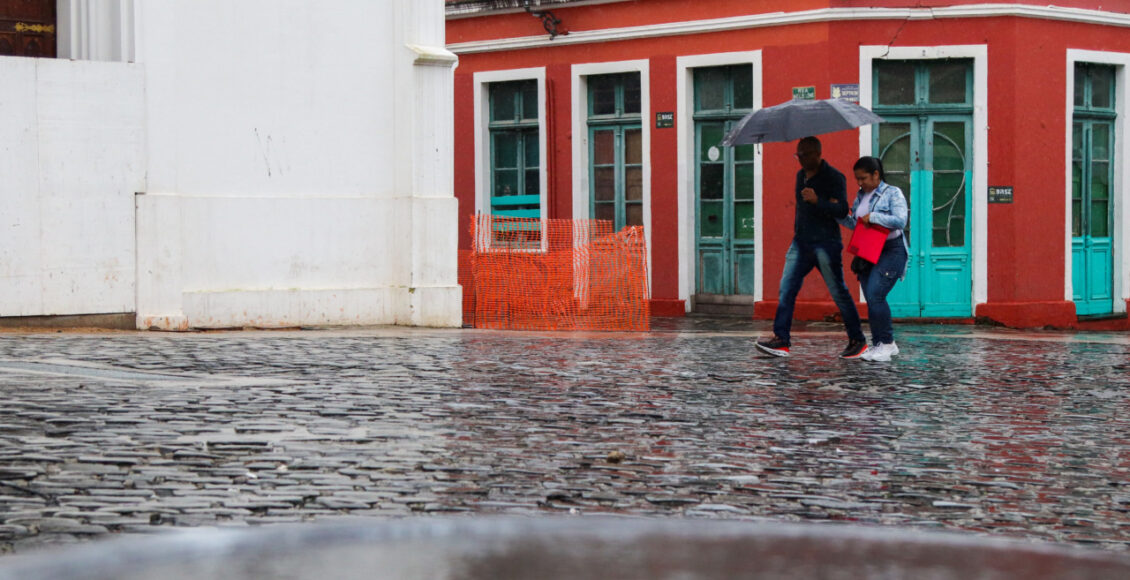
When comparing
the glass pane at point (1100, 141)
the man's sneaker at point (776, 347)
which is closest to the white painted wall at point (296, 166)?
the man's sneaker at point (776, 347)

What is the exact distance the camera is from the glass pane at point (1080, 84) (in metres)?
20.6

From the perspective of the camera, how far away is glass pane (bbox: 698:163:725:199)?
21.5 meters

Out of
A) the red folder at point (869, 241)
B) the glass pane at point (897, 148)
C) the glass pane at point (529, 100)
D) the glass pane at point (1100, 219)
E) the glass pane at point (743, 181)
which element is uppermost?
the glass pane at point (529, 100)

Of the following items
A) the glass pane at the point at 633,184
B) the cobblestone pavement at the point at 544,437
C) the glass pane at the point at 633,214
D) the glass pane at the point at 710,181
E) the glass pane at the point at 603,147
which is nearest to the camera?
the cobblestone pavement at the point at 544,437

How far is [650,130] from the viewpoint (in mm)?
21859

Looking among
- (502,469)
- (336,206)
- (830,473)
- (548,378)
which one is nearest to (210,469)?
(502,469)

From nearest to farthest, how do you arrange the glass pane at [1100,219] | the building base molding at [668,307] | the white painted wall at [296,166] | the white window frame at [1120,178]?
the white painted wall at [296,166] < the white window frame at [1120,178] < the glass pane at [1100,219] < the building base molding at [668,307]

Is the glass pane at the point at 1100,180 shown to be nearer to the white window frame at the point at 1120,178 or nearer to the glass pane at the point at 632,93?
the white window frame at the point at 1120,178

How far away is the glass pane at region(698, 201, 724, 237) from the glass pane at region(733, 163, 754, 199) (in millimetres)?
337

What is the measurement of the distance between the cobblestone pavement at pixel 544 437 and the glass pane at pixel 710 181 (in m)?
8.78

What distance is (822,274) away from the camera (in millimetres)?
12414

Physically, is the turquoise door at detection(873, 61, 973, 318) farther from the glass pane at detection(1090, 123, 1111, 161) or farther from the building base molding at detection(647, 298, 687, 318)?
the building base molding at detection(647, 298, 687, 318)

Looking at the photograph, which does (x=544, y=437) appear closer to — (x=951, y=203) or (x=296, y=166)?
(x=296, y=166)

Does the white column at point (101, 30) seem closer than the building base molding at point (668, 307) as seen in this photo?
Yes
